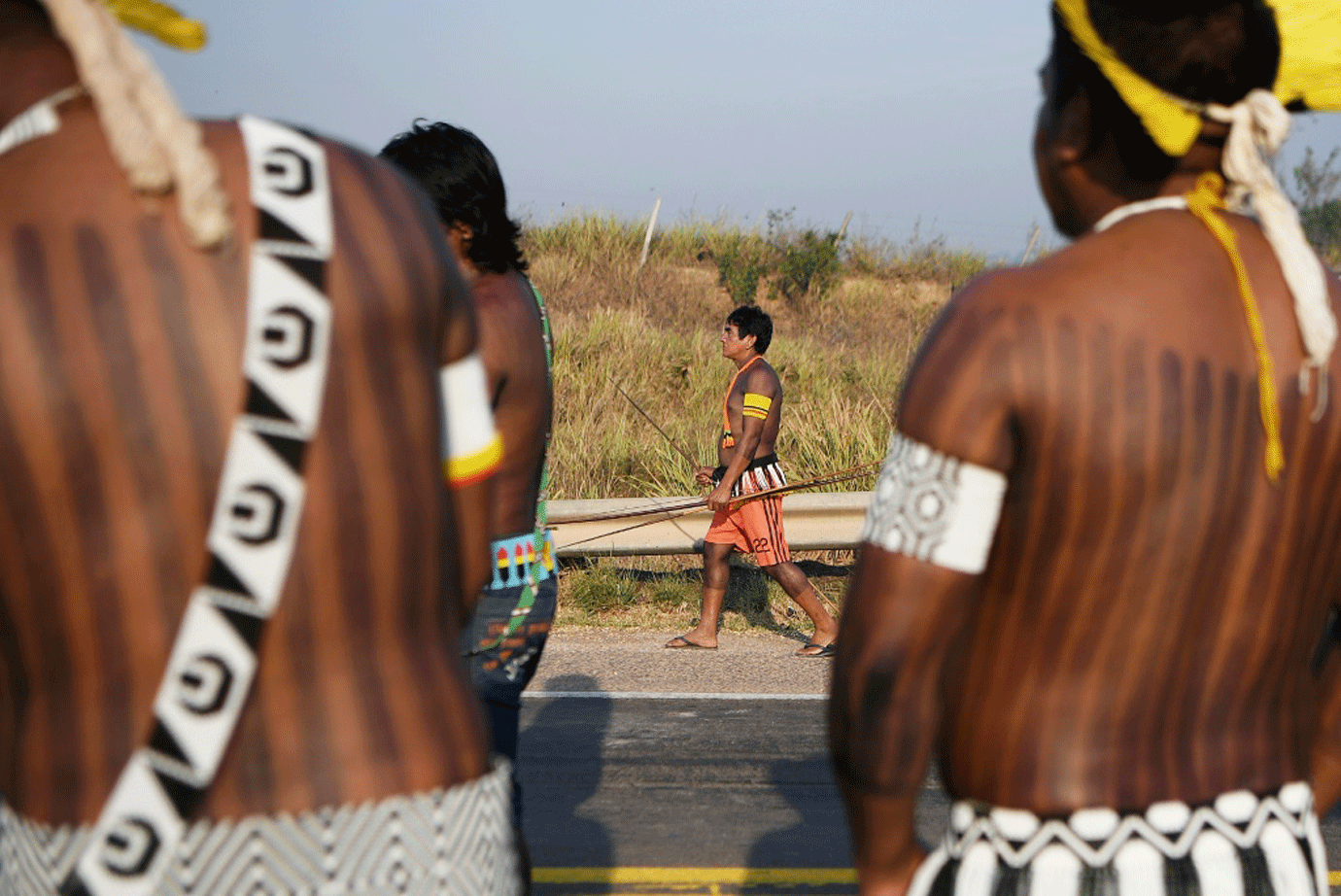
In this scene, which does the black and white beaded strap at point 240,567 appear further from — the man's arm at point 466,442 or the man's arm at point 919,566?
the man's arm at point 919,566

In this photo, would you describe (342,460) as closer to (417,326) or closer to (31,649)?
(417,326)

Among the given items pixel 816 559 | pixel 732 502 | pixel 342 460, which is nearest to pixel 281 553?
pixel 342 460

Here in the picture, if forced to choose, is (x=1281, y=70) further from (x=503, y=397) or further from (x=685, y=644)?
(x=685, y=644)

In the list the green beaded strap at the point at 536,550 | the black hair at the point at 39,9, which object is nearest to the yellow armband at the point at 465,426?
the black hair at the point at 39,9

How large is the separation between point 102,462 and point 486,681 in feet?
7.17

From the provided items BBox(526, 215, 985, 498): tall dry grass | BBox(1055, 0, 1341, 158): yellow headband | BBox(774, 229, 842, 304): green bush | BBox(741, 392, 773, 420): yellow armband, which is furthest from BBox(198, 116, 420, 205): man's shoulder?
BBox(774, 229, 842, 304): green bush

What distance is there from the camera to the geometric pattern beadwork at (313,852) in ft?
5.31

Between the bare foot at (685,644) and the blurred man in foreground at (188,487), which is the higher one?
the blurred man in foreground at (188,487)

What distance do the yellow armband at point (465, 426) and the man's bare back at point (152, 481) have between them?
0.51 feet

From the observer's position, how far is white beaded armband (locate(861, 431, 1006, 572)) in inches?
69.0

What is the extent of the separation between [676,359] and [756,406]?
574cm

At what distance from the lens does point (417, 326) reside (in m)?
1.69

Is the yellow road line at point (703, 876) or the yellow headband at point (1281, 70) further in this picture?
the yellow road line at point (703, 876)

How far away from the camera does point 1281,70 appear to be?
6.34 ft
